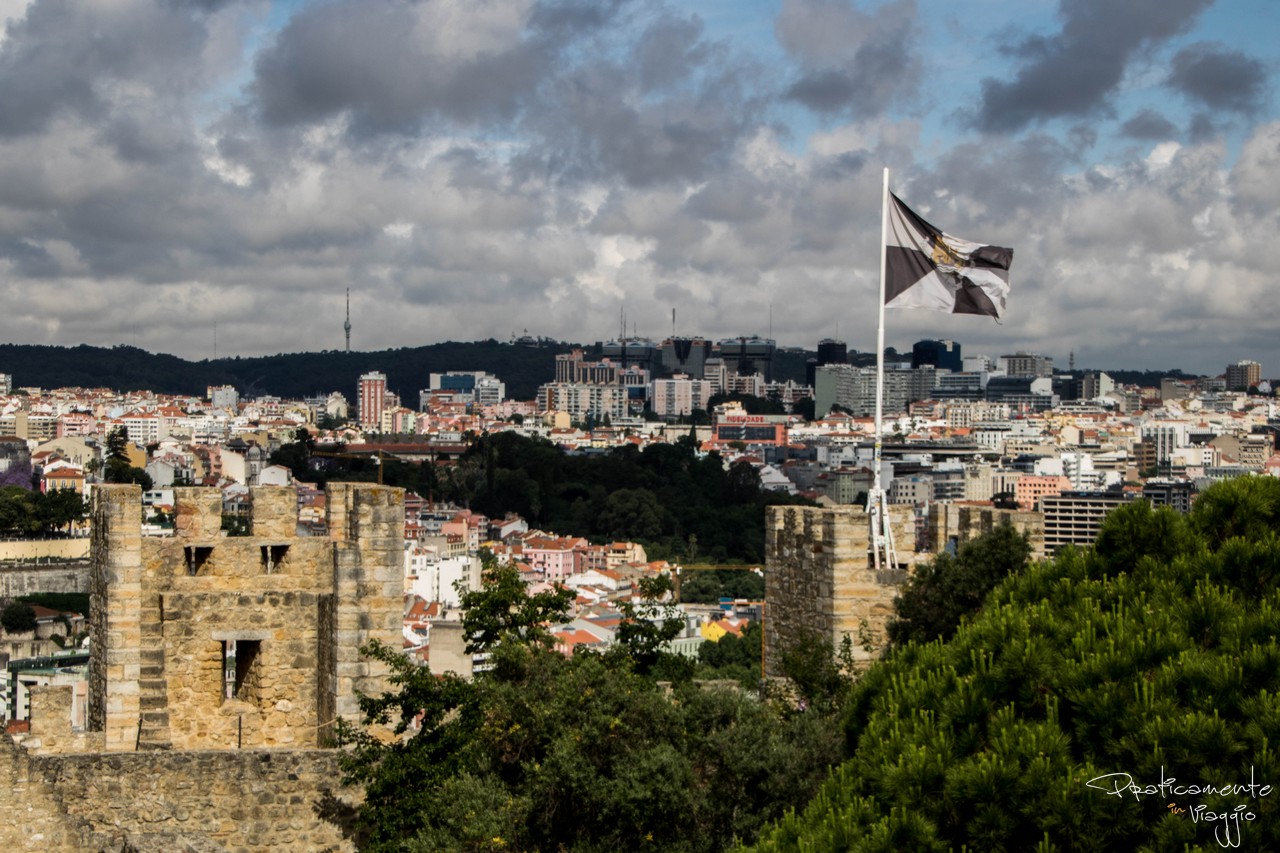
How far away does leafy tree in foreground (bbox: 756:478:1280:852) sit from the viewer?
237 inches

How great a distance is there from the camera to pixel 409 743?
29.8 feet

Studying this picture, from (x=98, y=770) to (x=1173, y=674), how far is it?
5.16 meters

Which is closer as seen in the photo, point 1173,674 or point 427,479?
point 1173,674

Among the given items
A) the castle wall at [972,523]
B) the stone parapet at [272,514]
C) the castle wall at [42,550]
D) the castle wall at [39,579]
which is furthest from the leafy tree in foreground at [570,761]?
the castle wall at [42,550]

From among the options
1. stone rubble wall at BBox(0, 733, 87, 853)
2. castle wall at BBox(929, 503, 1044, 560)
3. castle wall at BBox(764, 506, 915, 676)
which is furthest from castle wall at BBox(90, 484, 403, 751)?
castle wall at BBox(929, 503, 1044, 560)

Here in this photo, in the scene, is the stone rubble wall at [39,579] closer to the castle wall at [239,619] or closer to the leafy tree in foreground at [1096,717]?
the castle wall at [239,619]

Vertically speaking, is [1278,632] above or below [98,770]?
above

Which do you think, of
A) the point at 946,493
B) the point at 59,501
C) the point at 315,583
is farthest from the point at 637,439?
the point at 315,583

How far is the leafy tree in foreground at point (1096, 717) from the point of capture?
6.01 m

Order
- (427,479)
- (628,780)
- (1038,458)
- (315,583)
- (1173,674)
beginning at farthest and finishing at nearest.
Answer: (1038,458) < (427,479) < (315,583) < (628,780) < (1173,674)

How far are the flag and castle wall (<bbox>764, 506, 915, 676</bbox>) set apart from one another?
63.1 inches

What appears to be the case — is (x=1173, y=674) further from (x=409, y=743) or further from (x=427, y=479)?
(x=427, y=479)

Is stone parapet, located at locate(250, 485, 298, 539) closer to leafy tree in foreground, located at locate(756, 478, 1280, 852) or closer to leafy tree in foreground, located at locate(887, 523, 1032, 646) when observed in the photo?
leafy tree in foreground, located at locate(887, 523, 1032, 646)

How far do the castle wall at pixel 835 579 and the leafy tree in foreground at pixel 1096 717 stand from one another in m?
2.83
